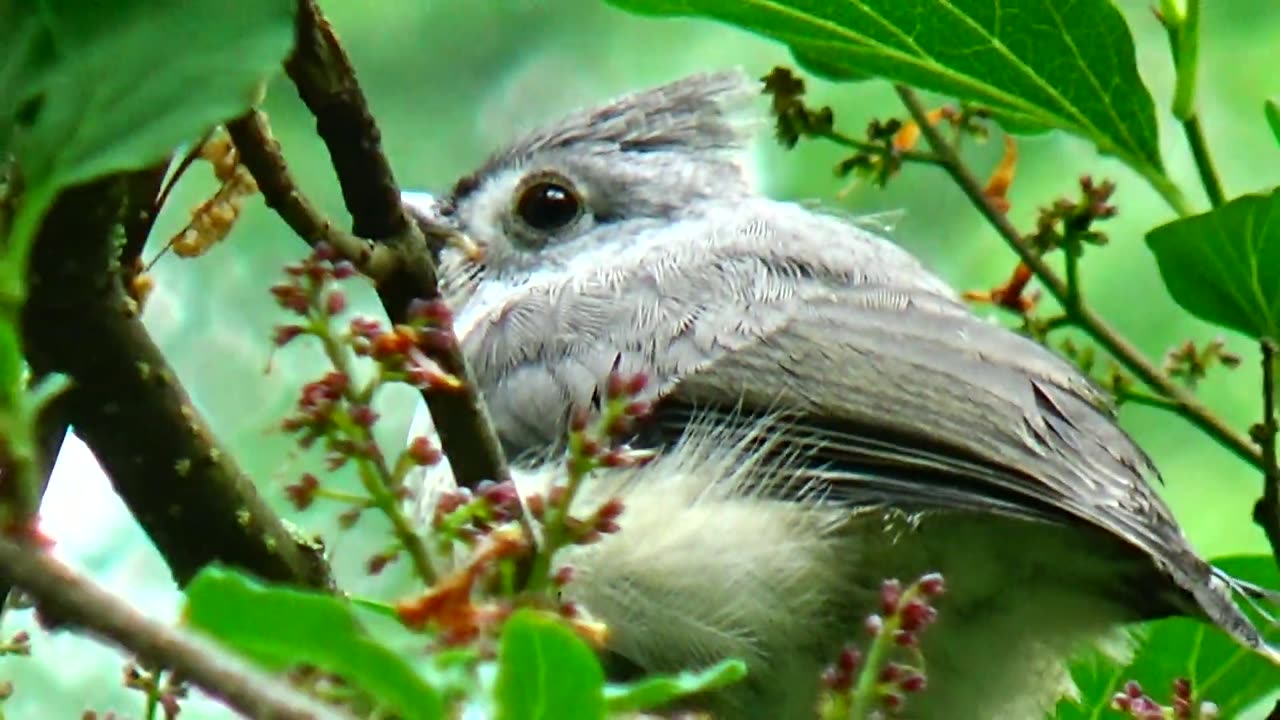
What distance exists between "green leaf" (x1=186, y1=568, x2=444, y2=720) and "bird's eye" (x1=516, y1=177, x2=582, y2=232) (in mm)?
2359

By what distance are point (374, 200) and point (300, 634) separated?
→ 57 cm

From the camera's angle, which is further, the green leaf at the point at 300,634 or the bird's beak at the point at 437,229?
the bird's beak at the point at 437,229

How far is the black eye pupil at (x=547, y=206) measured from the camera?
10.1 ft

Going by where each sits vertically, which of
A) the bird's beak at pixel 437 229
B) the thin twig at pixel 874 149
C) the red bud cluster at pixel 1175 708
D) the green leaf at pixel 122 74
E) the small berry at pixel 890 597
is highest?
the bird's beak at pixel 437 229

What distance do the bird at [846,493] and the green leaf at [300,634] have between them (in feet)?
4.12

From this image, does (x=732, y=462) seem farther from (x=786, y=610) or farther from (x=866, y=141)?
(x=866, y=141)

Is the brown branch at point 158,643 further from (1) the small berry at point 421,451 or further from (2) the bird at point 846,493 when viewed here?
(2) the bird at point 846,493

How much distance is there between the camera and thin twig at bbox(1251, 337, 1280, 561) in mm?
1566

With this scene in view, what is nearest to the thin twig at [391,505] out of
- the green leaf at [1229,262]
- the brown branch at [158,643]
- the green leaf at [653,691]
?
the green leaf at [653,691]

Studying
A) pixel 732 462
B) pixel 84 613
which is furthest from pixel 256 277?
pixel 84 613

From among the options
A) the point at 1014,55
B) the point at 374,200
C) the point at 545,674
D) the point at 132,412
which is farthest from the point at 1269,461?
the point at 545,674

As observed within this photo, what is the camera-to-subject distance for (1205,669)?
1.96m

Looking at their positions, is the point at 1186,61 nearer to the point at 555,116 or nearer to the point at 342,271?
the point at 342,271

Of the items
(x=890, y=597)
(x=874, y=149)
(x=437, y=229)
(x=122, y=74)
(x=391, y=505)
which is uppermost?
(x=437, y=229)
